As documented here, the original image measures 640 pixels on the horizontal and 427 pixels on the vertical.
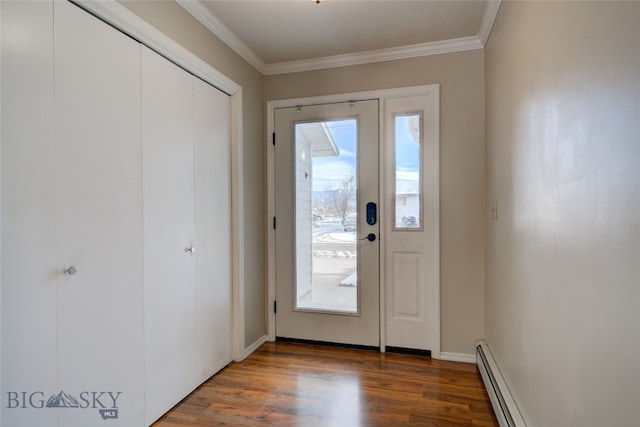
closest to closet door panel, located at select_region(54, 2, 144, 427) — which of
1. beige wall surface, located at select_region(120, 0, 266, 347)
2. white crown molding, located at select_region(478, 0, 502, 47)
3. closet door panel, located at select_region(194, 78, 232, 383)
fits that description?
closet door panel, located at select_region(194, 78, 232, 383)

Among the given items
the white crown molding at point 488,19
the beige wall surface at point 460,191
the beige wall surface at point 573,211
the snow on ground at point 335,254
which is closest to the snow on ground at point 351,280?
the snow on ground at point 335,254

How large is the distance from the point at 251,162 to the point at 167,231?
110cm

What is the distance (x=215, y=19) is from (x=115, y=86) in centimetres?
102

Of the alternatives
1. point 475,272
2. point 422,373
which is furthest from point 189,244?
point 475,272

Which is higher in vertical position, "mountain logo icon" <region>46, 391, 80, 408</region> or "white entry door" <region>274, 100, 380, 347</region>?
"white entry door" <region>274, 100, 380, 347</region>

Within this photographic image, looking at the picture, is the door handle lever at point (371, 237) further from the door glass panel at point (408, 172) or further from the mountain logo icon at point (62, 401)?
the mountain logo icon at point (62, 401)

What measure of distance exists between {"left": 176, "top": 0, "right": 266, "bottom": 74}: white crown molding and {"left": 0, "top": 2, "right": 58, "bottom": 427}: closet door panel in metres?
0.95

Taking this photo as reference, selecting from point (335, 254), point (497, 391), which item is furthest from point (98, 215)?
point (497, 391)

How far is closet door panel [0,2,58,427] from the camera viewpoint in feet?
3.92

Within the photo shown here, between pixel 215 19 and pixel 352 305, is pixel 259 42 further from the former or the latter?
pixel 352 305

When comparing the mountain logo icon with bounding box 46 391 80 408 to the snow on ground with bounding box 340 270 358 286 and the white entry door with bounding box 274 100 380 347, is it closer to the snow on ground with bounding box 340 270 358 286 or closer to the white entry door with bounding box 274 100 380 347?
the white entry door with bounding box 274 100 380 347

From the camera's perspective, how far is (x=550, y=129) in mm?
1246

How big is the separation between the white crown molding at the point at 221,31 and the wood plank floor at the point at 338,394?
2491 millimetres

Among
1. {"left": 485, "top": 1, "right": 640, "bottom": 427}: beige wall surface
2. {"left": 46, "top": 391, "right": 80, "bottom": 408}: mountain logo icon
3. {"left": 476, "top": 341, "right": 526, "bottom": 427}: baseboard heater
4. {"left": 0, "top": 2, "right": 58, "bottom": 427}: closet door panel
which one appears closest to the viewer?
{"left": 485, "top": 1, "right": 640, "bottom": 427}: beige wall surface
